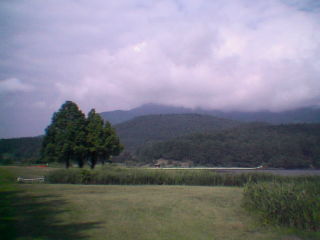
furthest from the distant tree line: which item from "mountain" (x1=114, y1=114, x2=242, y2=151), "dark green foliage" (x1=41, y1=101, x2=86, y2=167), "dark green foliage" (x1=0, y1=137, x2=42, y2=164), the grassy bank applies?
"mountain" (x1=114, y1=114, x2=242, y2=151)

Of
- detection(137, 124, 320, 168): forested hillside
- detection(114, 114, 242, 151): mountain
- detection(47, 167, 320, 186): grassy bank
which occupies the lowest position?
detection(47, 167, 320, 186): grassy bank

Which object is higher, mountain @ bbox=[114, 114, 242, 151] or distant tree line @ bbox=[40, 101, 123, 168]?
mountain @ bbox=[114, 114, 242, 151]

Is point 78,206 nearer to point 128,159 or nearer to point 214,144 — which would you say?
point 214,144

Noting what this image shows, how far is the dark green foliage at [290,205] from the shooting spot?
1067 centimetres

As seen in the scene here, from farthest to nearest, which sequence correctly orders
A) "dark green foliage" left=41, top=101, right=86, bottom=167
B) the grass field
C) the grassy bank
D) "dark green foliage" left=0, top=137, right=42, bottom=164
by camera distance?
"dark green foliage" left=0, top=137, right=42, bottom=164 < "dark green foliage" left=41, top=101, right=86, bottom=167 < the grassy bank < the grass field

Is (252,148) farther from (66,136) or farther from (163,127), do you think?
(163,127)

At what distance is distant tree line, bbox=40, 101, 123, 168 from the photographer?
36.0 m

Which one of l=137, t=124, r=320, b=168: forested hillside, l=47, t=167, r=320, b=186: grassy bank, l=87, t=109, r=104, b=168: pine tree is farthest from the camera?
l=137, t=124, r=320, b=168: forested hillside

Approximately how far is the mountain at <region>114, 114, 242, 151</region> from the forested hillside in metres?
25.6

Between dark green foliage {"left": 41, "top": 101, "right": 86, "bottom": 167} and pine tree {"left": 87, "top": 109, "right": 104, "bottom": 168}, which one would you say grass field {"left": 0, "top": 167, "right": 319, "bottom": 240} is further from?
dark green foliage {"left": 41, "top": 101, "right": 86, "bottom": 167}

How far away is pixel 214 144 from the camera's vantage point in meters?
53.8

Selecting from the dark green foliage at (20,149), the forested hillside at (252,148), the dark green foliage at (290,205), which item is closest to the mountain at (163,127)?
the dark green foliage at (20,149)

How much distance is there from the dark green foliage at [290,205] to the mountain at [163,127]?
237 ft

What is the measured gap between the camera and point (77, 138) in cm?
3600
